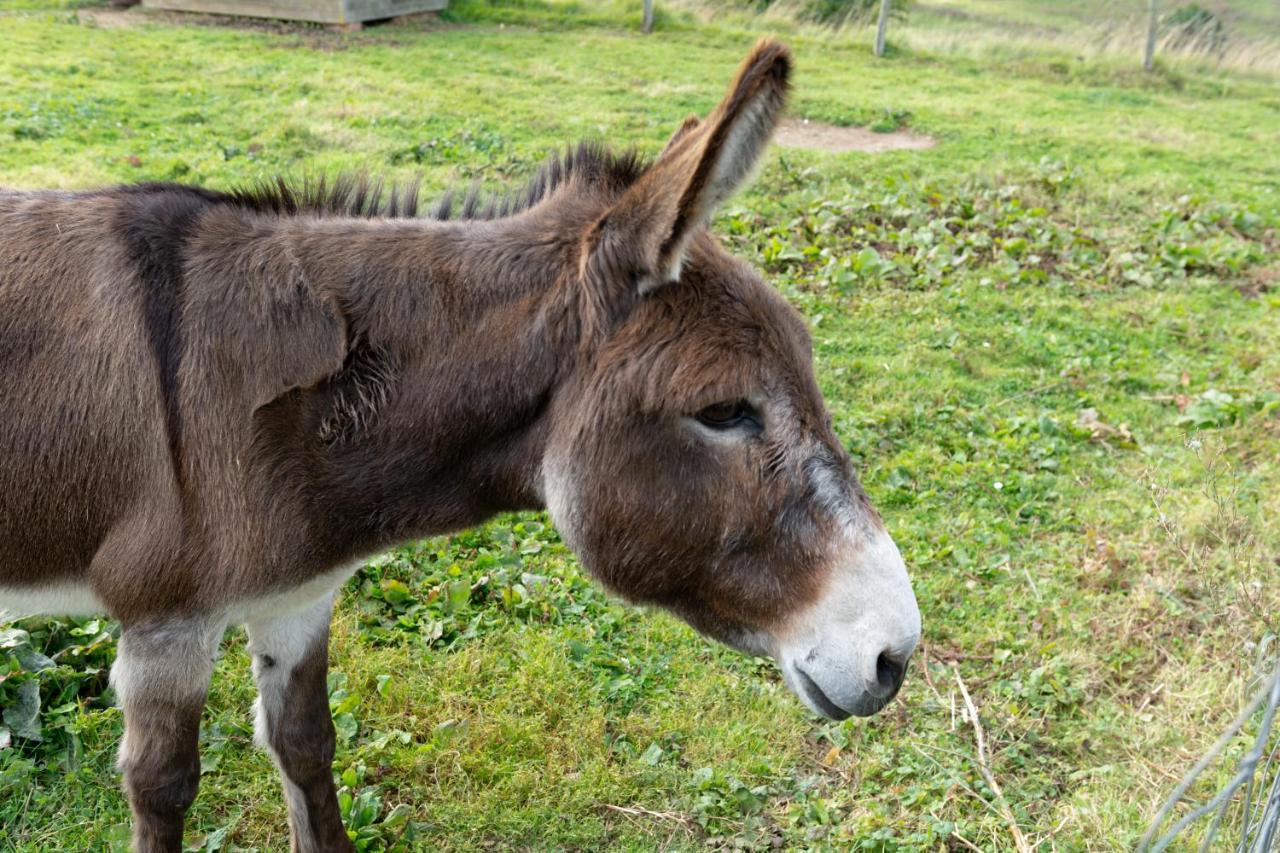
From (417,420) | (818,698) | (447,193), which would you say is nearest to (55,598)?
(417,420)

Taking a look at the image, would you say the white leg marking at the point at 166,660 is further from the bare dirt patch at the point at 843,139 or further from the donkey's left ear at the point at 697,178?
the bare dirt patch at the point at 843,139

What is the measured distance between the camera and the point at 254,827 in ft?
10.0

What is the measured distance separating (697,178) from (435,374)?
72 centimetres

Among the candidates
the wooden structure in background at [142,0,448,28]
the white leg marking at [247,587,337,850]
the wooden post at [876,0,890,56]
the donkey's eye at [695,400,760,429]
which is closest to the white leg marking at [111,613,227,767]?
the white leg marking at [247,587,337,850]

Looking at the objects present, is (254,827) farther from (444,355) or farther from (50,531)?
(444,355)

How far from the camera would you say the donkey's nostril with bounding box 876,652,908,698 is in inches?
78.7

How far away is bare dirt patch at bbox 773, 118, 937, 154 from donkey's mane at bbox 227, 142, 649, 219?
26.4ft

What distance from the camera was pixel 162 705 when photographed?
2.28 m

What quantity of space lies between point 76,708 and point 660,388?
2.48 m

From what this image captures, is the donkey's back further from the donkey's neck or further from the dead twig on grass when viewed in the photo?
the dead twig on grass

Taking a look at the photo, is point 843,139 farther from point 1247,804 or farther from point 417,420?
point 1247,804

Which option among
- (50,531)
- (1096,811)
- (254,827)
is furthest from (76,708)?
(1096,811)

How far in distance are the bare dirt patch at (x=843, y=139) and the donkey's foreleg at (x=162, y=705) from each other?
347 inches

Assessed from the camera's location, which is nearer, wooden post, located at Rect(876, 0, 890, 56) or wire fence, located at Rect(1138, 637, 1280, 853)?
wire fence, located at Rect(1138, 637, 1280, 853)
